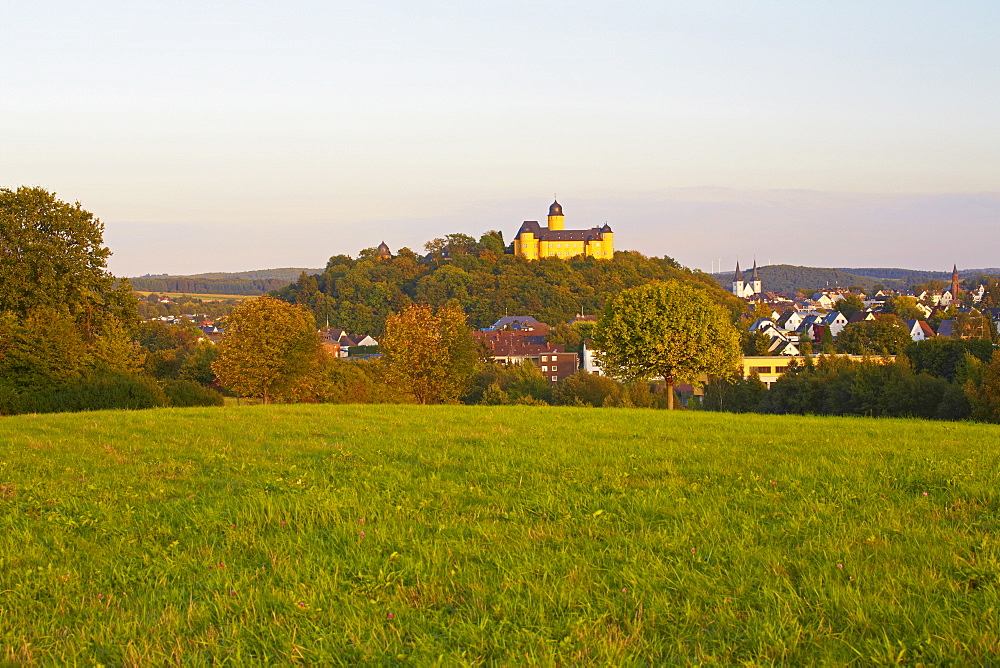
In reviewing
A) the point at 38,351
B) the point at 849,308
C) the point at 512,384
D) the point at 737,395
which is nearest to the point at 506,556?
the point at 38,351

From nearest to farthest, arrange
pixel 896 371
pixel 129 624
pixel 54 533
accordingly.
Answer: pixel 129 624 → pixel 54 533 → pixel 896 371

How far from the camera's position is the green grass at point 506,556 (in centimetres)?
445

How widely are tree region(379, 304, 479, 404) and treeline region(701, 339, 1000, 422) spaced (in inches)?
760

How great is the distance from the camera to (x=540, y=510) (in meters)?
7.36

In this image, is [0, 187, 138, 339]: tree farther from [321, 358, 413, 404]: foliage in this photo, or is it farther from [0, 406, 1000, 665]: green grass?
[0, 406, 1000, 665]: green grass

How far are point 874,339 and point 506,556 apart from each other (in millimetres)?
110013

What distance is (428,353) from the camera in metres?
42.5

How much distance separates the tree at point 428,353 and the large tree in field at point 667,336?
410 inches

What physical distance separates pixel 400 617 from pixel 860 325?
11969 cm

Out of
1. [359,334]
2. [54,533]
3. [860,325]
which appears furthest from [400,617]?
[359,334]

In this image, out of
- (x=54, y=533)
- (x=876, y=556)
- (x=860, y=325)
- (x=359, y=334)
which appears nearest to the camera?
(x=876, y=556)

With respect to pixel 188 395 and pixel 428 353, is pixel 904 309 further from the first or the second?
pixel 188 395

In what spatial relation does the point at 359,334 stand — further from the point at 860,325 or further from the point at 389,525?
the point at 389,525

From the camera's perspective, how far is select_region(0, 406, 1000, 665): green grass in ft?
14.6
